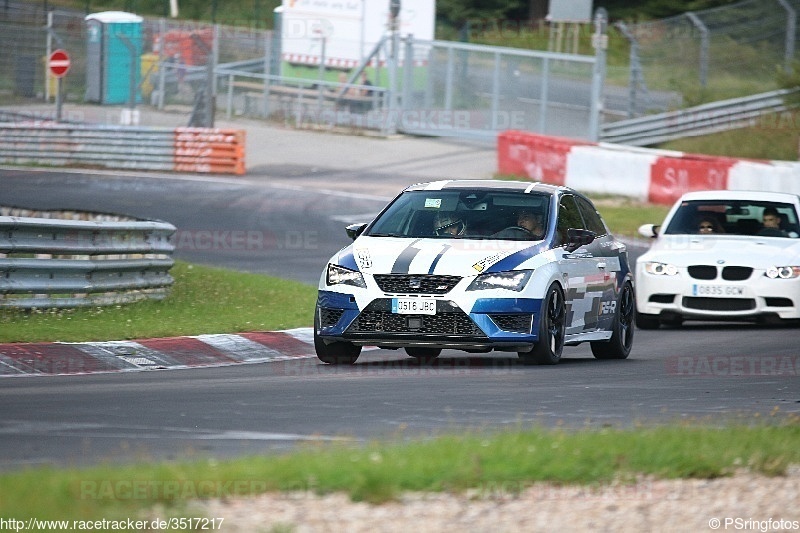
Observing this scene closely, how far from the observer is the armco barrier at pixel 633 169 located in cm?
2602

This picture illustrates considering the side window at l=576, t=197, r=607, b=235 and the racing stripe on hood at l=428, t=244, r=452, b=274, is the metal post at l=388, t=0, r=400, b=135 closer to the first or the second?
the side window at l=576, t=197, r=607, b=235

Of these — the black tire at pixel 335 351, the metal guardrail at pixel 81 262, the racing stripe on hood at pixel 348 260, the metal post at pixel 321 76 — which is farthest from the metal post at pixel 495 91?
the racing stripe on hood at pixel 348 260

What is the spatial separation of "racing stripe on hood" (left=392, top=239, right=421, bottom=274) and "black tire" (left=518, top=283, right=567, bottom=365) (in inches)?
40.9

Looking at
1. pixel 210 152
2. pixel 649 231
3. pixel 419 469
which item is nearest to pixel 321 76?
pixel 210 152

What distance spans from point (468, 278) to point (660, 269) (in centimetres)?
518

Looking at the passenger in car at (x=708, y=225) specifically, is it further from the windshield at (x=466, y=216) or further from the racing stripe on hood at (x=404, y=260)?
the racing stripe on hood at (x=404, y=260)

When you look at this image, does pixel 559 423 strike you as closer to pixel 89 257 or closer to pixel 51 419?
pixel 51 419

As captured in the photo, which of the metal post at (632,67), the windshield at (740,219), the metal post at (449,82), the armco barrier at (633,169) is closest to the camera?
the windshield at (740,219)

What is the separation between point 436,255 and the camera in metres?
11.6

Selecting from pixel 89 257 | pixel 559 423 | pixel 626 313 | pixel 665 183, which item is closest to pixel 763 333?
pixel 626 313

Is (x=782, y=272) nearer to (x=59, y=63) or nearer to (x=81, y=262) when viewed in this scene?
(x=81, y=262)

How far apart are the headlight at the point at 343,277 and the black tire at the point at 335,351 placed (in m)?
0.35

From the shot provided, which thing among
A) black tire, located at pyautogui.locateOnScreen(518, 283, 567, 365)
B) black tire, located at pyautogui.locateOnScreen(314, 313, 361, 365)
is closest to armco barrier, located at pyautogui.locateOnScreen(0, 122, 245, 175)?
black tire, located at pyautogui.locateOnScreen(314, 313, 361, 365)

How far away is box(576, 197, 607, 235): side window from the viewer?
13.7 metres
